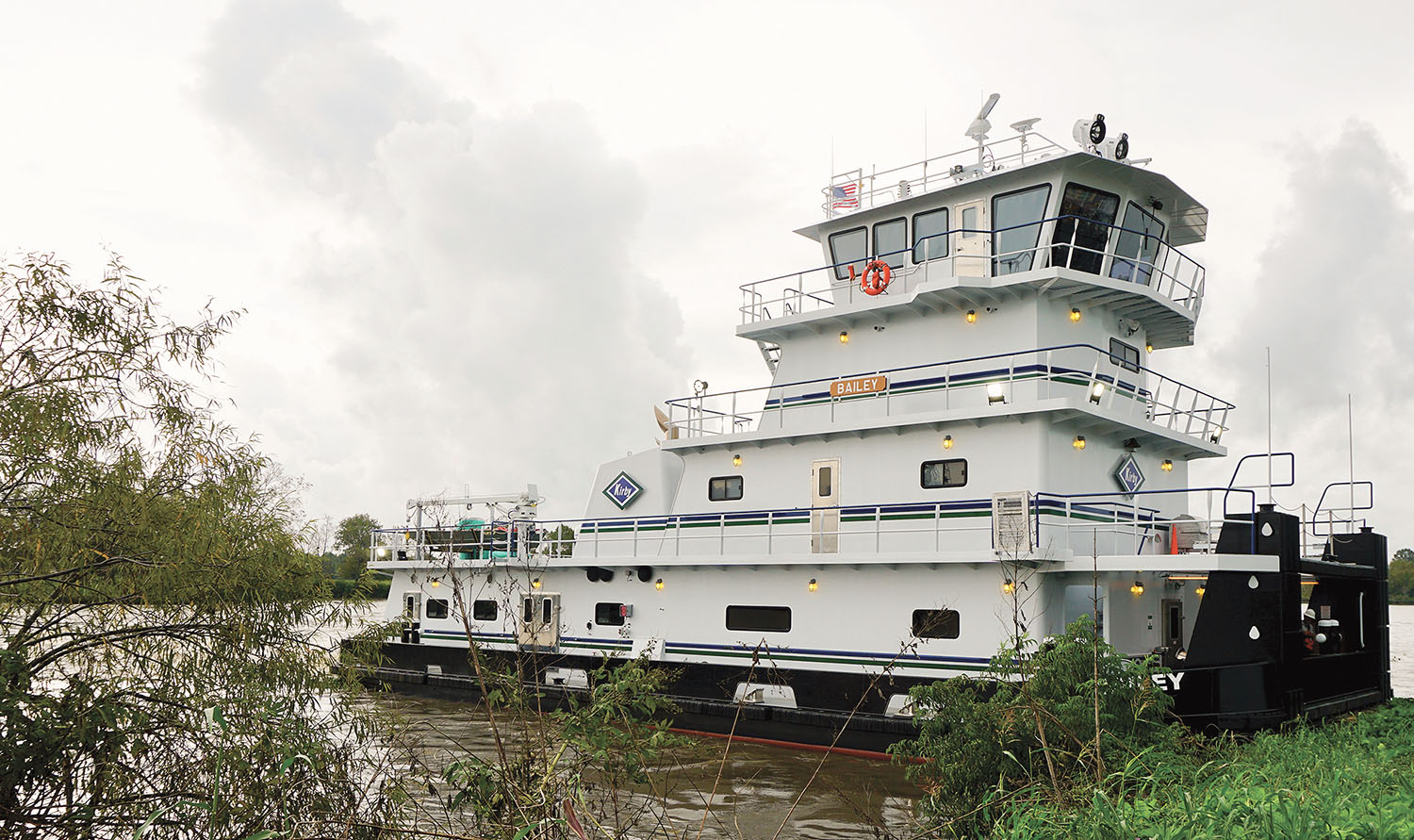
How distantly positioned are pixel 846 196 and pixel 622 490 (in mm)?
6570

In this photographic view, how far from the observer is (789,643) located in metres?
15.3

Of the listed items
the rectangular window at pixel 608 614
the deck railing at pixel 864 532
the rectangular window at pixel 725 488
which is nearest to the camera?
the deck railing at pixel 864 532

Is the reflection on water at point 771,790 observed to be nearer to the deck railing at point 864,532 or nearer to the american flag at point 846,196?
the deck railing at point 864,532

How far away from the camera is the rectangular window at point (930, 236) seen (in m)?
16.6

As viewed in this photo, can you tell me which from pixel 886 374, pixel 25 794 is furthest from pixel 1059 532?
pixel 25 794

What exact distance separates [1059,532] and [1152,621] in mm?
2492

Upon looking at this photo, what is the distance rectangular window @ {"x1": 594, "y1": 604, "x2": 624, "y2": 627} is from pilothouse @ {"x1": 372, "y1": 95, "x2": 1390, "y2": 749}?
0.05m

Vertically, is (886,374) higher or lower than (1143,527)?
higher

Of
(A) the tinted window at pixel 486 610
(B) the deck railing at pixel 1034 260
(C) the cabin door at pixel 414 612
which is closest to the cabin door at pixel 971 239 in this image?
(B) the deck railing at pixel 1034 260

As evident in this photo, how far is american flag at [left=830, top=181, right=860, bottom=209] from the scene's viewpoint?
691 inches

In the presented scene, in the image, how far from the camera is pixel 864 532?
1507 centimetres

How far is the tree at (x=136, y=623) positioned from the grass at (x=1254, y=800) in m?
4.32

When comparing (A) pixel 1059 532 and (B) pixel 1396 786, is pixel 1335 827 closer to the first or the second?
(B) pixel 1396 786

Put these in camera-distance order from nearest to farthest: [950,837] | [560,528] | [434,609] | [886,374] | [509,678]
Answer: [509,678] → [950,837] → [886,374] → [560,528] → [434,609]
